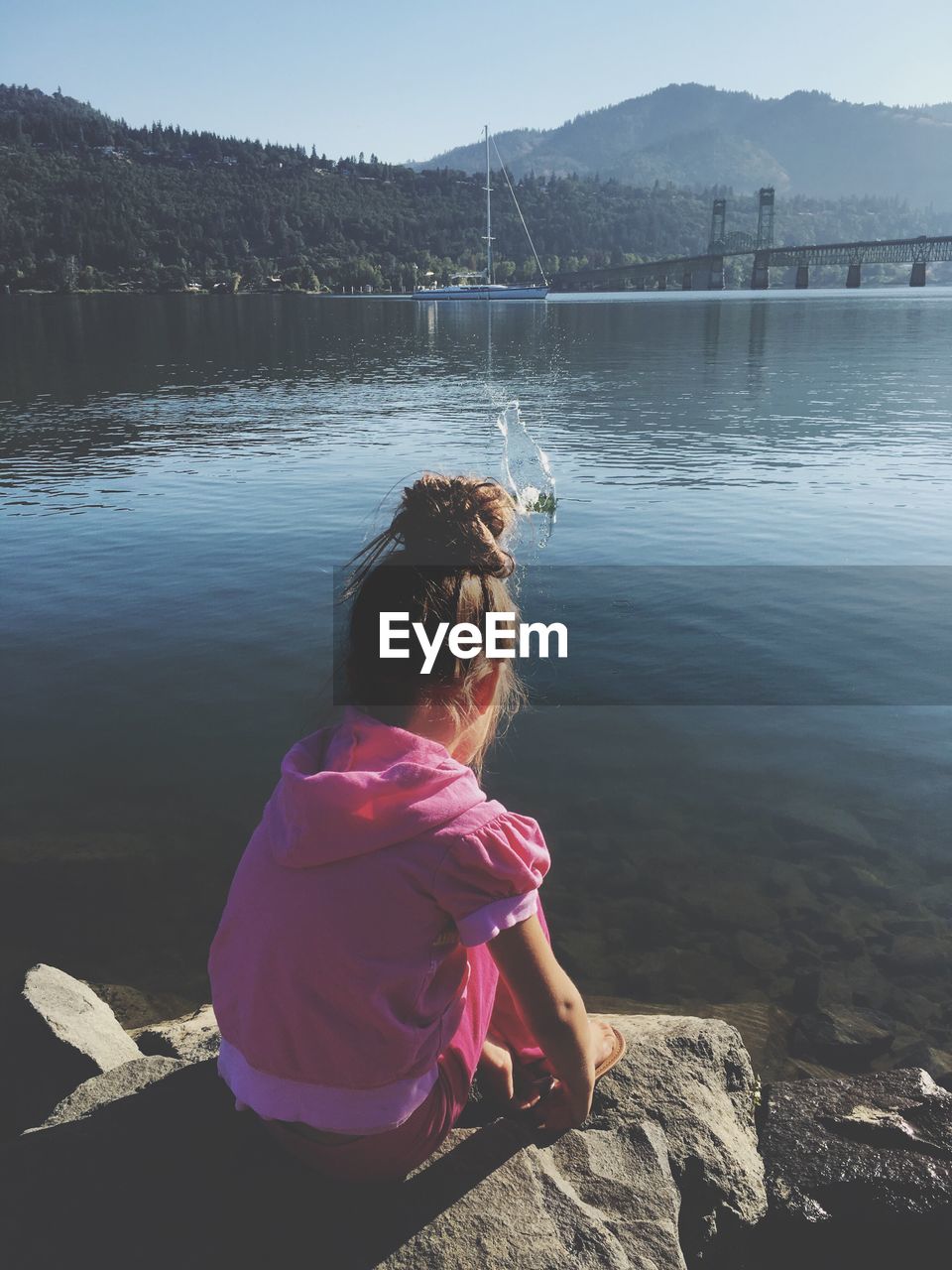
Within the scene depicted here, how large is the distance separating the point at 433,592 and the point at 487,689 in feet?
1.10

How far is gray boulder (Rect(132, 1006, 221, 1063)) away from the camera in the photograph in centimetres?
402

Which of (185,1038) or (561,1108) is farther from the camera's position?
(185,1038)

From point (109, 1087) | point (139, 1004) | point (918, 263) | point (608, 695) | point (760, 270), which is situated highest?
point (760, 270)

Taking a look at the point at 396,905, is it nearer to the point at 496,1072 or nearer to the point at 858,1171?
the point at 496,1072

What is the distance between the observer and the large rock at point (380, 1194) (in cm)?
261

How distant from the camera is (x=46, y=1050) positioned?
4043 millimetres

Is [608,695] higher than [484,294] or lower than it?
lower

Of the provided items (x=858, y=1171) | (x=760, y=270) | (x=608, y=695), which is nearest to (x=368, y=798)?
(x=858, y=1171)

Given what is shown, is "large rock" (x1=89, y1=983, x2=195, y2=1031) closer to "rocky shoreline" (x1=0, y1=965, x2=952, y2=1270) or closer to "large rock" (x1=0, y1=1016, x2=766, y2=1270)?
"rocky shoreline" (x1=0, y1=965, x2=952, y2=1270)

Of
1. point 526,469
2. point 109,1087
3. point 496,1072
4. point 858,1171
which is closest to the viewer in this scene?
point 496,1072

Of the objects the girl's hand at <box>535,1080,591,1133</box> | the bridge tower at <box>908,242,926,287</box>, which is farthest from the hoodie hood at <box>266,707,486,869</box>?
the bridge tower at <box>908,242,926,287</box>

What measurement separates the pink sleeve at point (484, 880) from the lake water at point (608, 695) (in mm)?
769

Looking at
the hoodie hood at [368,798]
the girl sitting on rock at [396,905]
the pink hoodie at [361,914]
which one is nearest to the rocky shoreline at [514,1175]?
the girl sitting on rock at [396,905]

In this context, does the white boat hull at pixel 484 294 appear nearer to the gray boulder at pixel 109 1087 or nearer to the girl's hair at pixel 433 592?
the gray boulder at pixel 109 1087
